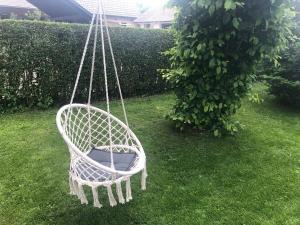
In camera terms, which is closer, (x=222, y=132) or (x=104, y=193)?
(x=104, y=193)

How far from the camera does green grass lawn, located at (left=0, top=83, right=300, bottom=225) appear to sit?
343 centimetres

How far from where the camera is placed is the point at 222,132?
5.34 m

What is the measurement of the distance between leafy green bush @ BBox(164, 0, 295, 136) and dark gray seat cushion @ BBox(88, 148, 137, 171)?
177cm

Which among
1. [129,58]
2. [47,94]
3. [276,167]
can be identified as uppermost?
[129,58]

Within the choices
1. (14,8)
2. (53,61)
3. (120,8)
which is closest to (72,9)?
(14,8)

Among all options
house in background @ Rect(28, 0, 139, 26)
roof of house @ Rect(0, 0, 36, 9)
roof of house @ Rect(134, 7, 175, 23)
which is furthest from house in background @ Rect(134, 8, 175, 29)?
roof of house @ Rect(0, 0, 36, 9)

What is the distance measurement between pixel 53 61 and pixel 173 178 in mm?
3474

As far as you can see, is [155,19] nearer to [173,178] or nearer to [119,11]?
[119,11]

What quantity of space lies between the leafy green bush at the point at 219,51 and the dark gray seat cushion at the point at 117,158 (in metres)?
1.77

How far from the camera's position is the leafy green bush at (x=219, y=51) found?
4.43 meters

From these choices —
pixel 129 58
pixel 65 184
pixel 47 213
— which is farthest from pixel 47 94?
pixel 47 213

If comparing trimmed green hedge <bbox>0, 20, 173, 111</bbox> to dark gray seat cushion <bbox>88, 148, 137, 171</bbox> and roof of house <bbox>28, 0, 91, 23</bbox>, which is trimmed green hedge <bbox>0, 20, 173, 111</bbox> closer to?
dark gray seat cushion <bbox>88, 148, 137, 171</bbox>

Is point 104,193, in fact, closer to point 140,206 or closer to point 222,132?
point 140,206

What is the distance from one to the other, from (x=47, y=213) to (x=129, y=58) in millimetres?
4580
